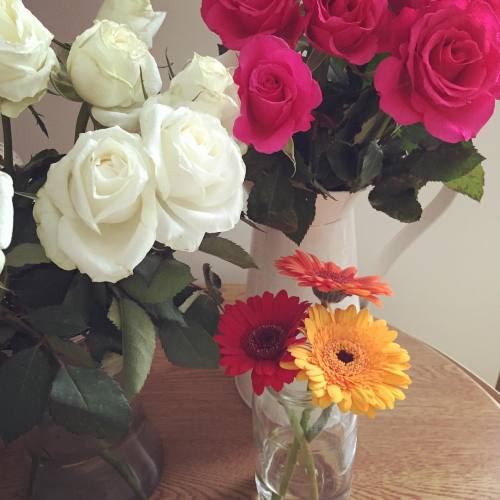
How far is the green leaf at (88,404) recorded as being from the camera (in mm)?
407

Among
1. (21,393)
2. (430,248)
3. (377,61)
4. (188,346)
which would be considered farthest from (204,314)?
(430,248)

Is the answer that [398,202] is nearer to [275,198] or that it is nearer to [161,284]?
[275,198]

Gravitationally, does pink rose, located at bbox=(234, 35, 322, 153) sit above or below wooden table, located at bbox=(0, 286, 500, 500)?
above

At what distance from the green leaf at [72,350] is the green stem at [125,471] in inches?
4.7

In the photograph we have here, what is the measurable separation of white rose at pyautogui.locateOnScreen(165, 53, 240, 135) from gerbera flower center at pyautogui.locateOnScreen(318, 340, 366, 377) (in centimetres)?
17

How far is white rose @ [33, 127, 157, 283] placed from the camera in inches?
13.2

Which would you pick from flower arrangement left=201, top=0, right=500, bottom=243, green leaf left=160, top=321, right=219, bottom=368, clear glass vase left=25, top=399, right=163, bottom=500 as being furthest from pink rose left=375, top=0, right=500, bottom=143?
clear glass vase left=25, top=399, right=163, bottom=500

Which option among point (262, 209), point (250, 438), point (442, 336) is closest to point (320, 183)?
point (262, 209)

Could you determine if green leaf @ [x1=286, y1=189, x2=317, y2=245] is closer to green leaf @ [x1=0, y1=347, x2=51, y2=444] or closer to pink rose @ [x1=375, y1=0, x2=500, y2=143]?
pink rose @ [x1=375, y1=0, x2=500, y2=143]

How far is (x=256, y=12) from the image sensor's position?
44 cm

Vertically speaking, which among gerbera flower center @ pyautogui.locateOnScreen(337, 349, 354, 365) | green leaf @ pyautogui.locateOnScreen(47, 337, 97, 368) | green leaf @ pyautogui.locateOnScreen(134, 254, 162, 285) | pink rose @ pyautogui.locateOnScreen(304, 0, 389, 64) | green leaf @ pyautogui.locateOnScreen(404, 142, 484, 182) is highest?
pink rose @ pyautogui.locateOnScreen(304, 0, 389, 64)

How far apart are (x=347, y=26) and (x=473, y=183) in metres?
0.21

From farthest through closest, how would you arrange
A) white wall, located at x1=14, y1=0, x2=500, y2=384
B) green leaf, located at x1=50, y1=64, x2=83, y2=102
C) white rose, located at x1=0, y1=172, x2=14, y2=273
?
1. white wall, located at x1=14, y1=0, x2=500, y2=384
2. green leaf, located at x1=50, y1=64, x2=83, y2=102
3. white rose, located at x1=0, y1=172, x2=14, y2=273

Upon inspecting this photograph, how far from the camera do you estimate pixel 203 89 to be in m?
0.40
